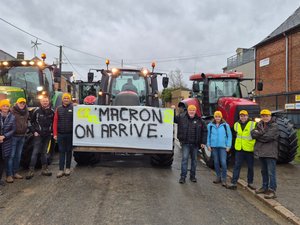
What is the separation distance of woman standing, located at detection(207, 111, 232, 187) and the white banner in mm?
1058

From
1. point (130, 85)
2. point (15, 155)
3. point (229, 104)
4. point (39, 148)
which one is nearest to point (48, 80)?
point (130, 85)

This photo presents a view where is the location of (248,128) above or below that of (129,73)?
below

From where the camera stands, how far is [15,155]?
7379 millimetres

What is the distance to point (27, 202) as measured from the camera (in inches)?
225

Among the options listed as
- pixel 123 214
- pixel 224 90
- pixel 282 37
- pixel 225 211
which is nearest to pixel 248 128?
pixel 225 211

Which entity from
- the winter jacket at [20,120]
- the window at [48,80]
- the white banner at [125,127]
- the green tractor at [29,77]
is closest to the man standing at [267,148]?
the white banner at [125,127]

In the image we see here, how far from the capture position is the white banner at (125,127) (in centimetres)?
813

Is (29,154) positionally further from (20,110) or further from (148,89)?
(148,89)

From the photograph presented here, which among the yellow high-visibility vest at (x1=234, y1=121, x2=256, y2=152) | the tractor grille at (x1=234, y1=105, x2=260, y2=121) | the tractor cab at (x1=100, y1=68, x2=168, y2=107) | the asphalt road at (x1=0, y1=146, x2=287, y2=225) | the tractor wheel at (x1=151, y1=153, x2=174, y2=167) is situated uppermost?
the tractor cab at (x1=100, y1=68, x2=168, y2=107)

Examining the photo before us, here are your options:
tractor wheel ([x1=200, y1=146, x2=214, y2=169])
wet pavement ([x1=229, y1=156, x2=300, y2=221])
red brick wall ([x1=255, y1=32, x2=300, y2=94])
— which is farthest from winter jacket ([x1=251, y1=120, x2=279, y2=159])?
red brick wall ([x1=255, y1=32, x2=300, y2=94])

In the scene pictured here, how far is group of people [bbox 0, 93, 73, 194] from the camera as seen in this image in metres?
7.08

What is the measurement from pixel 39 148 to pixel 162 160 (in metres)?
3.08

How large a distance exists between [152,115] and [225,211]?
10.7 feet

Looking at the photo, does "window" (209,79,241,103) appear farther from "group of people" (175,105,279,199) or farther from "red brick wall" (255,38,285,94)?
"red brick wall" (255,38,285,94)
